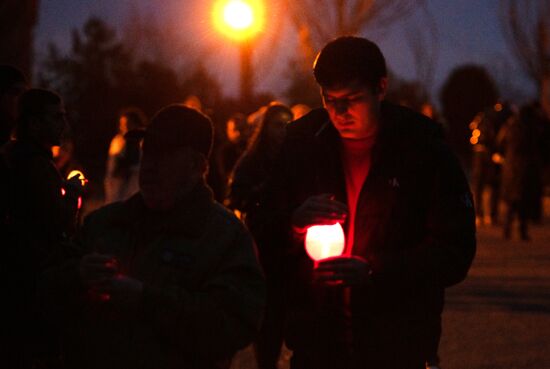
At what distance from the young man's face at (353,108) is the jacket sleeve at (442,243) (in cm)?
25

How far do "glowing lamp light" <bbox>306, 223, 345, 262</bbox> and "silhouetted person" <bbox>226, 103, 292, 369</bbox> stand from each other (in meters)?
2.75

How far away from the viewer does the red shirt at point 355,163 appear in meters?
3.63

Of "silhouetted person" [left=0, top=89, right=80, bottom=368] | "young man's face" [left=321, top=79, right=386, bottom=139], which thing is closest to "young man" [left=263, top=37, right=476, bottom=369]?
"young man's face" [left=321, top=79, right=386, bottom=139]

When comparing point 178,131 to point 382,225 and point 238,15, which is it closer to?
point 382,225

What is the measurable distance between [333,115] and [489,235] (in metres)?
15.6

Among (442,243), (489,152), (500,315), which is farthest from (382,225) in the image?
(489,152)

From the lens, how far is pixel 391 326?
3.54 m

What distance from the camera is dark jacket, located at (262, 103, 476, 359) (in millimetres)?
3516

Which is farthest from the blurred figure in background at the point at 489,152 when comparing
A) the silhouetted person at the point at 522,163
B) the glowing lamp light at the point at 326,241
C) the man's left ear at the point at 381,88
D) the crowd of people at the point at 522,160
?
the glowing lamp light at the point at 326,241

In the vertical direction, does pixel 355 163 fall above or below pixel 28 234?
above

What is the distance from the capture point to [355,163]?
3682 millimetres

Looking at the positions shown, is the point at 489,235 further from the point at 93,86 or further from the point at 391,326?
the point at 93,86

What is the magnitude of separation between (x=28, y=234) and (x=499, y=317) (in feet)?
20.8

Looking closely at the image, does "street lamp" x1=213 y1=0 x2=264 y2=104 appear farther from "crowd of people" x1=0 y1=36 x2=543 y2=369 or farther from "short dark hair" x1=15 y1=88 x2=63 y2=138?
"crowd of people" x1=0 y1=36 x2=543 y2=369
